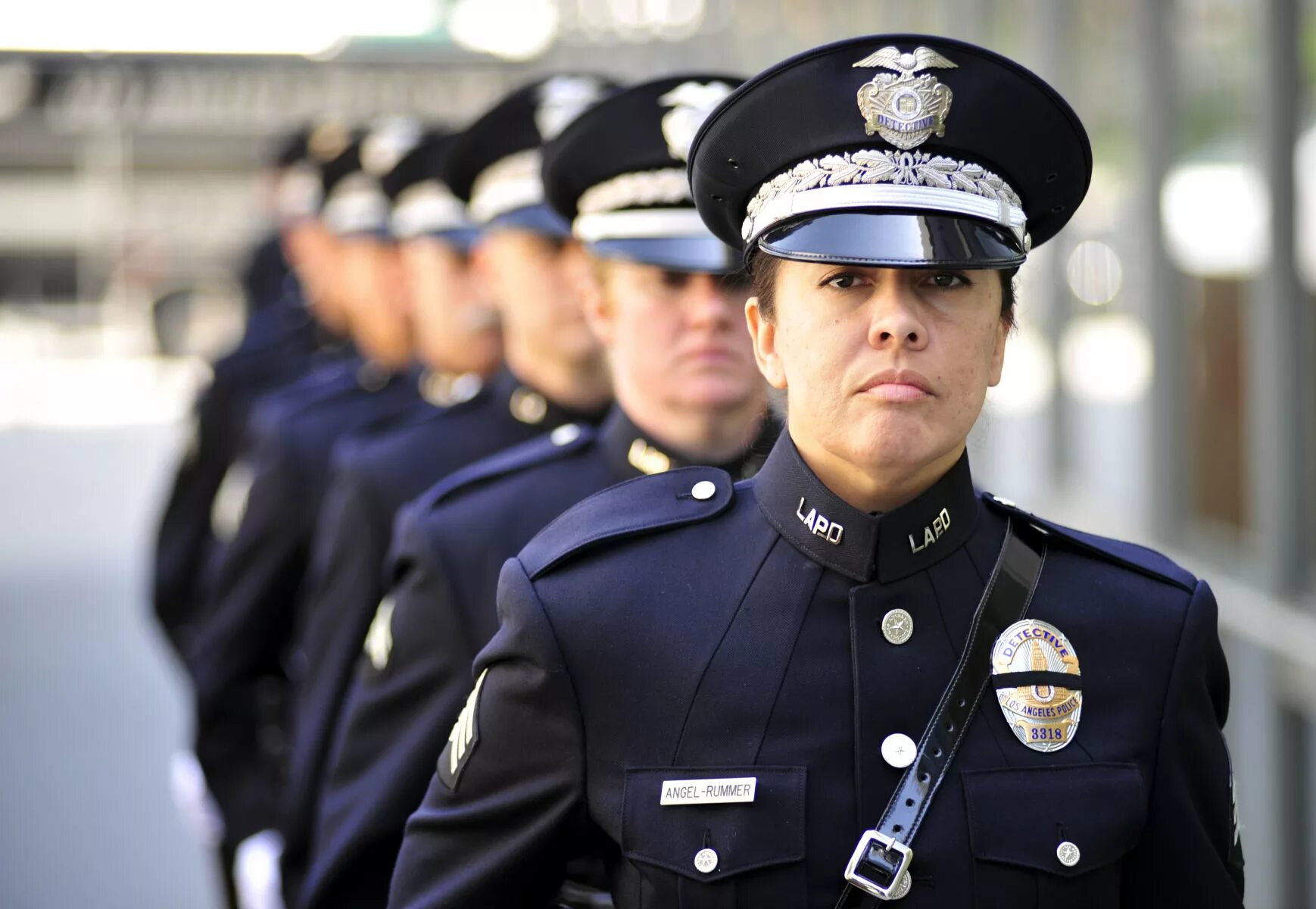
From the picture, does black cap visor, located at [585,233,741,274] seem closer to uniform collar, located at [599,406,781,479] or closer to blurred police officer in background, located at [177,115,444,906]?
uniform collar, located at [599,406,781,479]

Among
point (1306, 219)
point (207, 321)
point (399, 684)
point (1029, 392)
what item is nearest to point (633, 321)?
point (399, 684)

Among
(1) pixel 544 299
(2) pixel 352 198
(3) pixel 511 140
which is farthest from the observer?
(2) pixel 352 198

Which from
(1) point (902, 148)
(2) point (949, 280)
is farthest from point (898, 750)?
(1) point (902, 148)

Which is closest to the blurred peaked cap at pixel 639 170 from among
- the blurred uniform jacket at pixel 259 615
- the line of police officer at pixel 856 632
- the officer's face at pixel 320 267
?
the line of police officer at pixel 856 632

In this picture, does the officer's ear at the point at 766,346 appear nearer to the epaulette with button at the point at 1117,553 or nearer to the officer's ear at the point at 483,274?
the epaulette with button at the point at 1117,553

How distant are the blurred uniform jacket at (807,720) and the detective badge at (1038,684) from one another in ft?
0.05

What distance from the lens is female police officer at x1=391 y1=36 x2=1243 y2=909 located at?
1.85 metres

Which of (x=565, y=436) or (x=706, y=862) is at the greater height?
(x=565, y=436)

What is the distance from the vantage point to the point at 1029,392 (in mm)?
6957

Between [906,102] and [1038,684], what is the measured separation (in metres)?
0.61

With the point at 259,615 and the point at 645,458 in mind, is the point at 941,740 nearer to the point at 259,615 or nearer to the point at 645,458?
the point at 645,458

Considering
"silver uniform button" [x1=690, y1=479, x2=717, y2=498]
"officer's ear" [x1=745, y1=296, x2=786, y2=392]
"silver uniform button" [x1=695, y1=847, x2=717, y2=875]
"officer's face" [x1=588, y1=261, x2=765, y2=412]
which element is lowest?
"silver uniform button" [x1=695, y1=847, x2=717, y2=875]

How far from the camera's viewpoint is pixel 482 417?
3846 millimetres

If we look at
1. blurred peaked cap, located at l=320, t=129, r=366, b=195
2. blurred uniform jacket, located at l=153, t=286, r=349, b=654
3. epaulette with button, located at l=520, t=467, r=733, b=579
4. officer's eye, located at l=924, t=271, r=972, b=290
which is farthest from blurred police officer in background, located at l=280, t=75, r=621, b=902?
blurred uniform jacket, located at l=153, t=286, r=349, b=654
